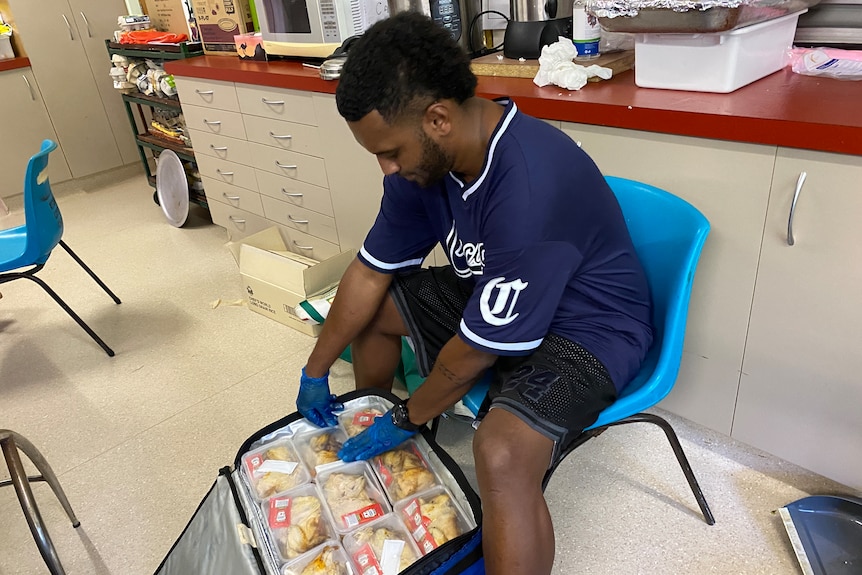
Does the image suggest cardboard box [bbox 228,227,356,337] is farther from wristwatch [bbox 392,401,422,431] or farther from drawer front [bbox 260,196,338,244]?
wristwatch [bbox 392,401,422,431]

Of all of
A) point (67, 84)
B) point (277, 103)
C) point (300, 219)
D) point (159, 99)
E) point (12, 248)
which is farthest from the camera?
point (67, 84)

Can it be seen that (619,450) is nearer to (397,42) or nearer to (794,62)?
(794,62)

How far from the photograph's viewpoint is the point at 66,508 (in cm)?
145

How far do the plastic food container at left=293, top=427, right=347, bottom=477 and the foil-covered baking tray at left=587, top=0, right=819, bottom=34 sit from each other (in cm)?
108

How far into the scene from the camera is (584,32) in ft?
5.37

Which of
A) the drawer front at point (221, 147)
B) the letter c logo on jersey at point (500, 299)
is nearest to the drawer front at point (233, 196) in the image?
the drawer front at point (221, 147)

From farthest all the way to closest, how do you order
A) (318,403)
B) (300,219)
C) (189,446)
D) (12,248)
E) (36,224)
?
(300,219) → (12,248) → (36,224) → (189,446) → (318,403)

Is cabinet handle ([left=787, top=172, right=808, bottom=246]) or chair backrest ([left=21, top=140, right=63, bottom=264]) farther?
chair backrest ([left=21, top=140, right=63, bottom=264])

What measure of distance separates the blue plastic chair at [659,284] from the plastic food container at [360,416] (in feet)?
0.85

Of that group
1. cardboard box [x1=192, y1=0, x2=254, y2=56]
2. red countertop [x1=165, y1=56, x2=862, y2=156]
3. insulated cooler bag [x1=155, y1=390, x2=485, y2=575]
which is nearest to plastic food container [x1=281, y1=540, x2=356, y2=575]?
insulated cooler bag [x1=155, y1=390, x2=485, y2=575]

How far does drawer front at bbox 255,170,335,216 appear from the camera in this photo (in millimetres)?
2319

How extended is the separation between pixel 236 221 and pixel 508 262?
220 centimetres

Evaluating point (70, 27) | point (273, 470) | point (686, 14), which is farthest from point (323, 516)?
point (70, 27)

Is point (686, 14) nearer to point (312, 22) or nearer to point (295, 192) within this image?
point (312, 22)
